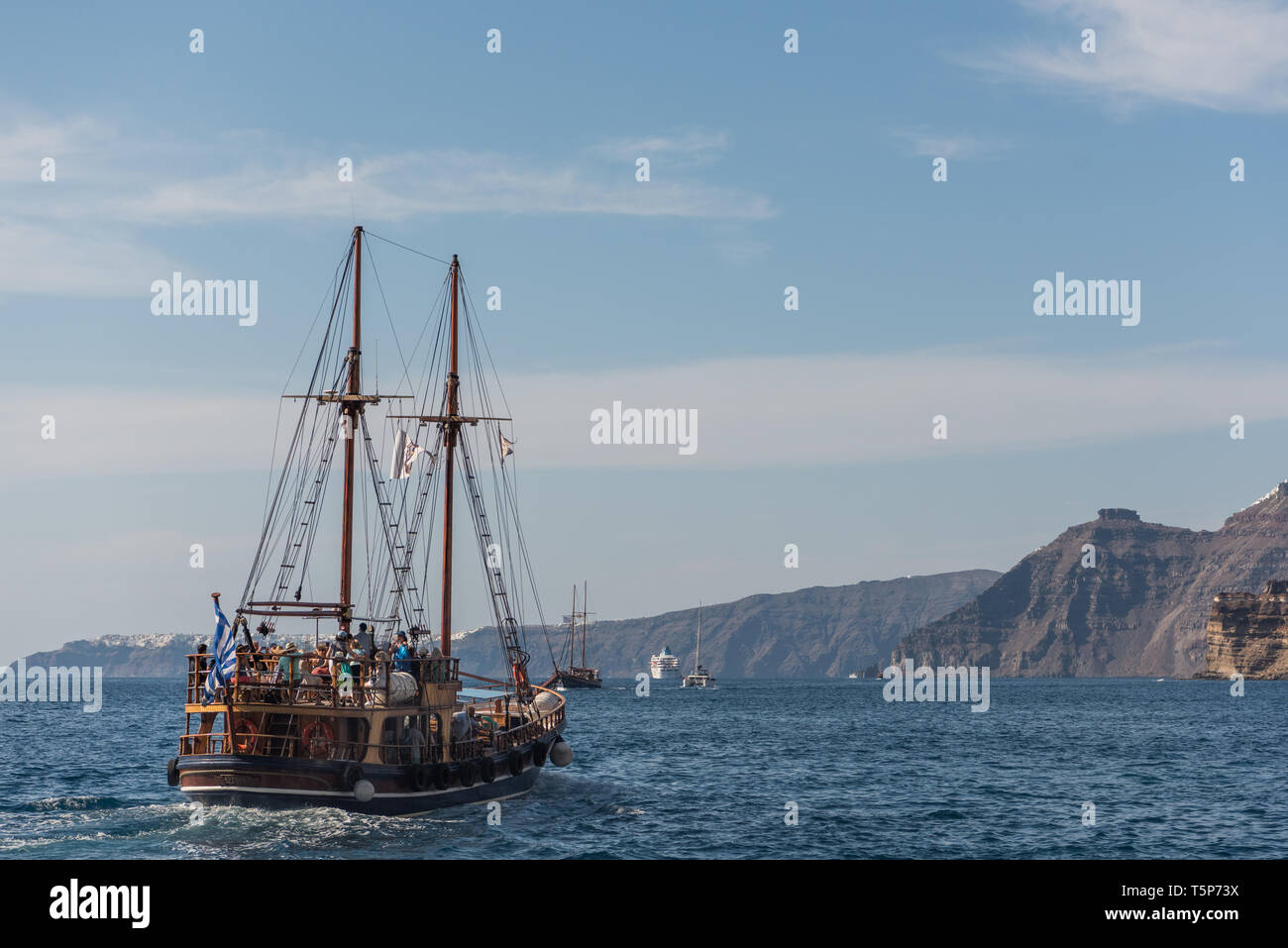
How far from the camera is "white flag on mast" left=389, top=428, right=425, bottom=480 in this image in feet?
180

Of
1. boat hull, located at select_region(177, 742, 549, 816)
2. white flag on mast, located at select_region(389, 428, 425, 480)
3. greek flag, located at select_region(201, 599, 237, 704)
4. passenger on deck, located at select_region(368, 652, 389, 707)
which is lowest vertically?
boat hull, located at select_region(177, 742, 549, 816)

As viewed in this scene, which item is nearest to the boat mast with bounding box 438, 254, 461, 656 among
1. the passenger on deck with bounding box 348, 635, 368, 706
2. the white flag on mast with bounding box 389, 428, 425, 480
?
the white flag on mast with bounding box 389, 428, 425, 480

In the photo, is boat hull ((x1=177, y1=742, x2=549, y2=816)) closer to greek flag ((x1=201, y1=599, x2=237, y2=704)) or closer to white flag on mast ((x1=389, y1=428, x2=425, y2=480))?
greek flag ((x1=201, y1=599, x2=237, y2=704))

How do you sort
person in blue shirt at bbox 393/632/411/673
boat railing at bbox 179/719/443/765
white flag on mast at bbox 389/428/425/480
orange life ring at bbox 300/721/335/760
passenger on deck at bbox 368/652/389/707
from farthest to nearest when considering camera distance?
white flag on mast at bbox 389/428/425/480, person in blue shirt at bbox 393/632/411/673, passenger on deck at bbox 368/652/389/707, orange life ring at bbox 300/721/335/760, boat railing at bbox 179/719/443/765

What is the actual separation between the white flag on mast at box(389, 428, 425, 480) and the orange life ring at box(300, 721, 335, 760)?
46.8ft

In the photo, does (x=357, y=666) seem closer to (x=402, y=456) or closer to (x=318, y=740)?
(x=318, y=740)

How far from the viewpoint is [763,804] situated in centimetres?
5141

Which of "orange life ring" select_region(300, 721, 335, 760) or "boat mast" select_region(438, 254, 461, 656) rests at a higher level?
"boat mast" select_region(438, 254, 461, 656)

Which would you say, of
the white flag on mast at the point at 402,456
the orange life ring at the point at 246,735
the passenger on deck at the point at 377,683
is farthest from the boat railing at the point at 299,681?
the white flag on mast at the point at 402,456

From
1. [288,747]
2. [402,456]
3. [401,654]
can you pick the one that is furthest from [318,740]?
[402,456]
